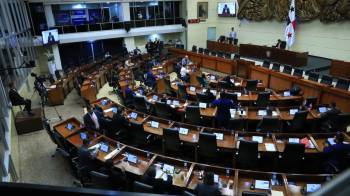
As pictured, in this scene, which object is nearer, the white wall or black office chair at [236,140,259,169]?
black office chair at [236,140,259,169]

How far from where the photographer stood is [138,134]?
744 centimetres

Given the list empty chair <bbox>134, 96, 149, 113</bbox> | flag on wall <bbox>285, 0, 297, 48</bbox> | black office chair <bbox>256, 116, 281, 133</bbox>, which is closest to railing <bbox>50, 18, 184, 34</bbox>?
flag on wall <bbox>285, 0, 297, 48</bbox>

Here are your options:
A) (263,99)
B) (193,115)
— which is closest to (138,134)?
(193,115)

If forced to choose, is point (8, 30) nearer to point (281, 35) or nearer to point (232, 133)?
point (232, 133)

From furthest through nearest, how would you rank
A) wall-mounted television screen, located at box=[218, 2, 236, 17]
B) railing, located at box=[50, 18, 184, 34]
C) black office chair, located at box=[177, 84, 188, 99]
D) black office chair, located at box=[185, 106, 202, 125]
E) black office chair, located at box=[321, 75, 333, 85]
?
wall-mounted television screen, located at box=[218, 2, 236, 17], railing, located at box=[50, 18, 184, 34], black office chair, located at box=[177, 84, 188, 99], black office chair, located at box=[321, 75, 333, 85], black office chair, located at box=[185, 106, 202, 125]

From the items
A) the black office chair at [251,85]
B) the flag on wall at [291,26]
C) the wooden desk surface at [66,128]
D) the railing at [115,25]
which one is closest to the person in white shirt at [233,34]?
the railing at [115,25]

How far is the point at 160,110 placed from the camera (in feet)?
29.2

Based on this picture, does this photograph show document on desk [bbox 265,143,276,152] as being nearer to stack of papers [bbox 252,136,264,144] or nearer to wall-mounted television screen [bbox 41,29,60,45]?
stack of papers [bbox 252,136,264,144]

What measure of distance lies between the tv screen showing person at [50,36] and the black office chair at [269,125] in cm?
1514

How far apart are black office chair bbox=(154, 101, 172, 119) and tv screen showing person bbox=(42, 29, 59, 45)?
39.1 feet

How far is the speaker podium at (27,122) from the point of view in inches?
380

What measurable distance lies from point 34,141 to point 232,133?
687cm

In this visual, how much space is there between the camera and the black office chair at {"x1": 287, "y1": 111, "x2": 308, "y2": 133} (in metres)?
7.53

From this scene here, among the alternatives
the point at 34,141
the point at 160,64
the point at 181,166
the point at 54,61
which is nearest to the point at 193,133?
the point at 181,166
